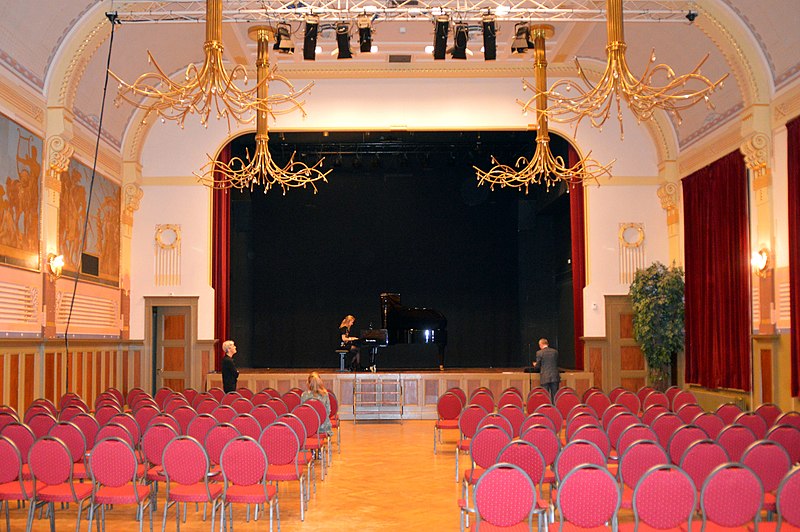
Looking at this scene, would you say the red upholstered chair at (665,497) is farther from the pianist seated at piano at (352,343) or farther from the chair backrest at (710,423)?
the pianist seated at piano at (352,343)

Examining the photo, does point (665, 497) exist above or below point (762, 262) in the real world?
below

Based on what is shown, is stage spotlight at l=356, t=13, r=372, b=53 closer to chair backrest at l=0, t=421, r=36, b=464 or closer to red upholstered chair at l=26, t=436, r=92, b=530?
A: chair backrest at l=0, t=421, r=36, b=464

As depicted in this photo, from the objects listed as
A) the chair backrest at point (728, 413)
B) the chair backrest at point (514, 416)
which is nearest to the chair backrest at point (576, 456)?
the chair backrest at point (514, 416)

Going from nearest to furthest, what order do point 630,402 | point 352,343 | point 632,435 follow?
point 632,435 → point 630,402 → point 352,343

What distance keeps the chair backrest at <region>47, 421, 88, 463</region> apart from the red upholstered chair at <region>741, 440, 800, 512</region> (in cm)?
528

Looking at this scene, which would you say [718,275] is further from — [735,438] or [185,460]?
[185,460]

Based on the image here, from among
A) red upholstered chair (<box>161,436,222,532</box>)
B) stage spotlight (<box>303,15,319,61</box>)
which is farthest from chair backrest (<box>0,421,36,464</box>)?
stage spotlight (<box>303,15,319,61</box>)

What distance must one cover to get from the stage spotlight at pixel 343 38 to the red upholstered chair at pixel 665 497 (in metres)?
8.49

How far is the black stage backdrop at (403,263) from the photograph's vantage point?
21594 millimetres

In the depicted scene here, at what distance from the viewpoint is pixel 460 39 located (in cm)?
1193

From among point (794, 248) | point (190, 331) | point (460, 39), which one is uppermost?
point (460, 39)

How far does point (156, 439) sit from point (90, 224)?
8.60 meters

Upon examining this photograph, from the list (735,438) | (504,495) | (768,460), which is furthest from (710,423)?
(504,495)

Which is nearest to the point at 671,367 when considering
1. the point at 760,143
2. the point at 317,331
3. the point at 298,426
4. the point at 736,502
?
the point at 760,143
